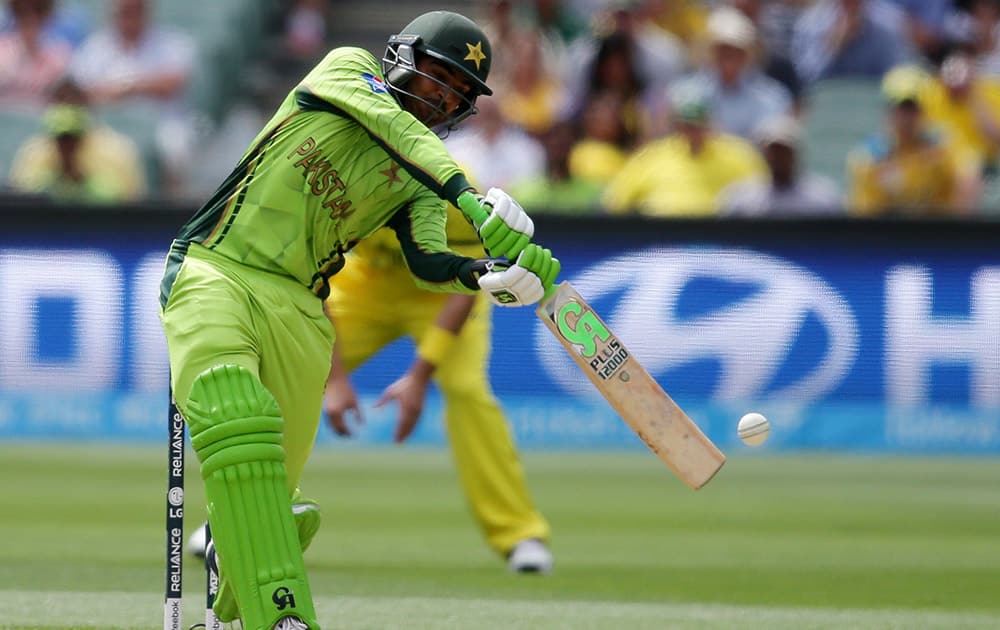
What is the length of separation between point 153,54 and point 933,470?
6.80 meters

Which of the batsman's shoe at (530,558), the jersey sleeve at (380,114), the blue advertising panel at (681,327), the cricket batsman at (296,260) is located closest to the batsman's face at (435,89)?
the cricket batsman at (296,260)

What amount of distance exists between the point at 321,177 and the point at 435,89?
0.38 metres

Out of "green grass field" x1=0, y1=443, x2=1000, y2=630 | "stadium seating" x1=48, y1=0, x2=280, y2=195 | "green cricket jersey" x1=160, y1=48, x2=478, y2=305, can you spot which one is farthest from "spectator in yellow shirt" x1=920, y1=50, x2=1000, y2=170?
"green cricket jersey" x1=160, y1=48, x2=478, y2=305

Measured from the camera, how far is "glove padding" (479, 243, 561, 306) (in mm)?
3871

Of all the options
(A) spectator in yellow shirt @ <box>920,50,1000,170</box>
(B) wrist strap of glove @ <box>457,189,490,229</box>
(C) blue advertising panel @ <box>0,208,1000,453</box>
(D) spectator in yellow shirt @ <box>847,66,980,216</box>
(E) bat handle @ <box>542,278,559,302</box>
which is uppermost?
(A) spectator in yellow shirt @ <box>920,50,1000,170</box>

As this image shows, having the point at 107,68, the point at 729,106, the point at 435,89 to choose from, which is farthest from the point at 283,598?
the point at 107,68

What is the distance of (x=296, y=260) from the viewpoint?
4.25 meters

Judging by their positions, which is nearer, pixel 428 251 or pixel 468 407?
pixel 428 251

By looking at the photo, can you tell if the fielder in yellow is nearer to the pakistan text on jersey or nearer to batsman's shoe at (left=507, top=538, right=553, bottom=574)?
batsman's shoe at (left=507, top=538, right=553, bottom=574)

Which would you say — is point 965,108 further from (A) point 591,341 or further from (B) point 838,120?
(A) point 591,341

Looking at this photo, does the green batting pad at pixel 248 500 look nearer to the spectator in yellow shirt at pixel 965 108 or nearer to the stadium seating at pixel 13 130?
the spectator in yellow shirt at pixel 965 108

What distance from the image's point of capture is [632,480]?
31.7ft

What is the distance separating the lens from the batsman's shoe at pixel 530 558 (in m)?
6.51

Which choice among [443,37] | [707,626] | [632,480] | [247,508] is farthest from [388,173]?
[632,480]
